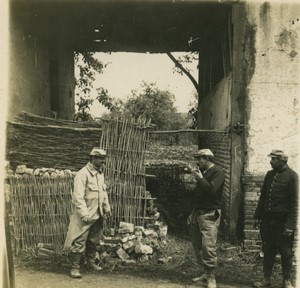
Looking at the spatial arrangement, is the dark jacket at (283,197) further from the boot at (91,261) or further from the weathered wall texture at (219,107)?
the boot at (91,261)

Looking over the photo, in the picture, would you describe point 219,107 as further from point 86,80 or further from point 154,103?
point 154,103

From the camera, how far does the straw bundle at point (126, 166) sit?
739 centimetres

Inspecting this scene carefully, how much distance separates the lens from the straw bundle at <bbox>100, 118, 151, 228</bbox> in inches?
291

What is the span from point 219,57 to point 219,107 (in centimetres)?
191

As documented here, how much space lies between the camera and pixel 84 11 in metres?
9.20

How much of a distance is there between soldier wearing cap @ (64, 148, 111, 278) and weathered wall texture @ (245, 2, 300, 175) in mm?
2853

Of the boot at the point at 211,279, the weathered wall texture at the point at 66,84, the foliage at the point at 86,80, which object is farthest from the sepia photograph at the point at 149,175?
the foliage at the point at 86,80

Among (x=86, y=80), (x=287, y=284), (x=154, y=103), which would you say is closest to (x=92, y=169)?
(x=287, y=284)

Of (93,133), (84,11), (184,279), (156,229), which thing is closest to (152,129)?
(93,133)

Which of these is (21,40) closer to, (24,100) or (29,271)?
(24,100)

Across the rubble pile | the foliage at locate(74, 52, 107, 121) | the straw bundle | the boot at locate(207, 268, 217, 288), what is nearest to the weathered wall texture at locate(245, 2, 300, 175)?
the straw bundle

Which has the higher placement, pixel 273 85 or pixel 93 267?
pixel 273 85

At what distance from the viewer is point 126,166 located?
7445 mm

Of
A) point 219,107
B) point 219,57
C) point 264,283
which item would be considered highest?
point 219,57
